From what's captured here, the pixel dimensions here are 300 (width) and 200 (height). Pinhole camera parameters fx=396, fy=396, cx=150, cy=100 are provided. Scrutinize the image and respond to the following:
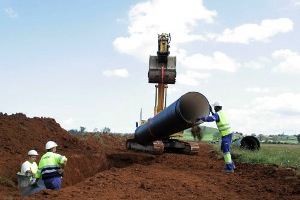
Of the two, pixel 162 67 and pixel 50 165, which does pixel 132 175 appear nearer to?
pixel 50 165

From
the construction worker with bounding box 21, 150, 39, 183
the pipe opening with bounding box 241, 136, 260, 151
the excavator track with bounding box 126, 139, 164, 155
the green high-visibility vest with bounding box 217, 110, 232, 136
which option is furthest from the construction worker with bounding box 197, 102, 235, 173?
the pipe opening with bounding box 241, 136, 260, 151

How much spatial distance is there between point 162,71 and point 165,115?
537 cm

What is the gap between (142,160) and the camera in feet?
54.1

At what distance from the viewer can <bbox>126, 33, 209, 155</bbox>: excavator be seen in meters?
13.0

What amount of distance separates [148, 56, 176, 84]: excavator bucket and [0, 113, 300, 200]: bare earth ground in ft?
11.9

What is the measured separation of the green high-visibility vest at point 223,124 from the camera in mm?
12703

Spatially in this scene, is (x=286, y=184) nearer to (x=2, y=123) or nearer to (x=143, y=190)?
(x=143, y=190)

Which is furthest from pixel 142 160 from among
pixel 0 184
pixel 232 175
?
pixel 0 184

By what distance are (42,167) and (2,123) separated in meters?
7.90

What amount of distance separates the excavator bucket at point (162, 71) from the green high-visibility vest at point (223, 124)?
6.24 meters

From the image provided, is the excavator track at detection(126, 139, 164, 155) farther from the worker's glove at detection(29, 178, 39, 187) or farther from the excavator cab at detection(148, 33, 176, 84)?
the worker's glove at detection(29, 178, 39, 187)

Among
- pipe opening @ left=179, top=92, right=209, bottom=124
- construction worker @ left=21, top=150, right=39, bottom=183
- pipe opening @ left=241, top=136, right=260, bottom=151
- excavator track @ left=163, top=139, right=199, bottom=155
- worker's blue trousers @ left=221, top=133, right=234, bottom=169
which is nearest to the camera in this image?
construction worker @ left=21, top=150, right=39, bottom=183

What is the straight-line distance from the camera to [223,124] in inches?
501

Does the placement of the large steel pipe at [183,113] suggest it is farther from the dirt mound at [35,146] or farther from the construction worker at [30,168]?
the construction worker at [30,168]
